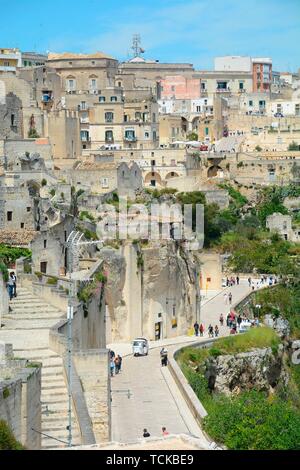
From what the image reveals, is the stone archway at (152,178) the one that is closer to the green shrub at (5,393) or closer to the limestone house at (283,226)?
the limestone house at (283,226)

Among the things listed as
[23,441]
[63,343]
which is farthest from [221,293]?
[23,441]

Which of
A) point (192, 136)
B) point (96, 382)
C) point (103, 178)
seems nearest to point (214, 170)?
point (192, 136)

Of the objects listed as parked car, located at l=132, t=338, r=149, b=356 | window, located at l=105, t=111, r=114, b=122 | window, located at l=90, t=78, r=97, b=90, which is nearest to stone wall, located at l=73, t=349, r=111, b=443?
parked car, located at l=132, t=338, r=149, b=356

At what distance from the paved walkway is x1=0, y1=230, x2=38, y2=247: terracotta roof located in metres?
4.42

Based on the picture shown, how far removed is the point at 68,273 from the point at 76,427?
9.54 meters

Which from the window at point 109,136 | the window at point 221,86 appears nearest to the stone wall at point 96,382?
the window at point 109,136

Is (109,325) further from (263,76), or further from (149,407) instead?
(263,76)

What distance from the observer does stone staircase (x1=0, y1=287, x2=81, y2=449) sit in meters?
15.4

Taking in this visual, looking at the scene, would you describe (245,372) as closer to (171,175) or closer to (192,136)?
(171,175)

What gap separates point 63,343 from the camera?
17359 millimetres

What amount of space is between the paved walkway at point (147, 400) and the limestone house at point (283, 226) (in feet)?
81.6

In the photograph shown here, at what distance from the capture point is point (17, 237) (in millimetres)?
29359

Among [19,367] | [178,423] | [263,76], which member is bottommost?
[178,423]
